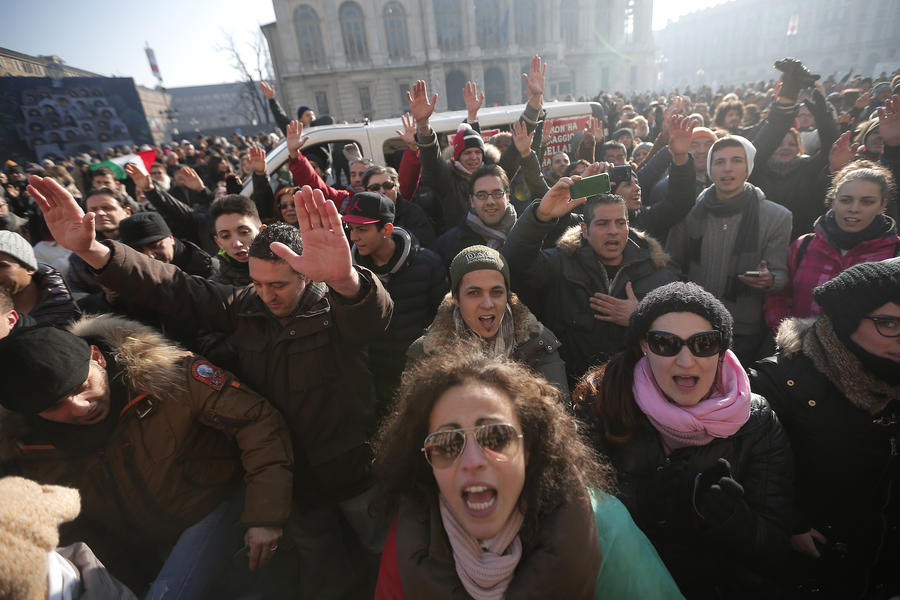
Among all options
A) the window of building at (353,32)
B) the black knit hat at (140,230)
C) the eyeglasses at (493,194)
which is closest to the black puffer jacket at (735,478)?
the eyeglasses at (493,194)

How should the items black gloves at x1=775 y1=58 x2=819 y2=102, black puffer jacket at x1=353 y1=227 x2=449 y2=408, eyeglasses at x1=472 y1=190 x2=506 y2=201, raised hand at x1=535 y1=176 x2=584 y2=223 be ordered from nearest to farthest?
raised hand at x1=535 y1=176 x2=584 y2=223 < black puffer jacket at x1=353 y1=227 x2=449 y2=408 < eyeglasses at x1=472 y1=190 x2=506 y2=201 < black gloves at x1=775 y1=58 x2=819 y2=102

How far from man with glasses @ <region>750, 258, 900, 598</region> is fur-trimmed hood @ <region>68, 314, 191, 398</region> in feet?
9.10

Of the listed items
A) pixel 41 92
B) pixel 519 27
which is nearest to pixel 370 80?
pixel 519 27

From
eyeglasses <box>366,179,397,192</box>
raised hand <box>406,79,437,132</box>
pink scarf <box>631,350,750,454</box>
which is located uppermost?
raised hand <box>406,79,437,132</box>

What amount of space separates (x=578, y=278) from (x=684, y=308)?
1.06 metres

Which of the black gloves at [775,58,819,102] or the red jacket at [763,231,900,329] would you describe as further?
the black gloves at [775,58,819,102]

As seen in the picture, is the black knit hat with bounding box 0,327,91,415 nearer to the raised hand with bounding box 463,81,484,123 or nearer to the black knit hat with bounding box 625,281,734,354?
the black knit hat with bounding box 625,281,734,354

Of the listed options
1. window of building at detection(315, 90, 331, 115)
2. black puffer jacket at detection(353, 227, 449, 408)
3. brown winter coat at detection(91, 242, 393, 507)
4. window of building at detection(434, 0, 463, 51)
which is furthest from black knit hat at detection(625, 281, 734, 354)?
window of building at detection(434, 0, 463, 51)

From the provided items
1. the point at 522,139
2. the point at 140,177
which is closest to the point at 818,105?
the point at 522,139

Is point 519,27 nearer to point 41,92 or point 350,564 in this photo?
point 41,92

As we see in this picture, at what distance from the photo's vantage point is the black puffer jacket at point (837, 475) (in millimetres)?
Answer: 1742

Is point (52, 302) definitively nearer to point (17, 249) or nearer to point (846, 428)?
point (17, 249)

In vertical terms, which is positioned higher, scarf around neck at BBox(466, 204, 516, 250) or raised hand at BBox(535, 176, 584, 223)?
raised hand at BBox(535, 176, 584, 223)

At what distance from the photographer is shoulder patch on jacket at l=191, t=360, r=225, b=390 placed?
6.22 ft
